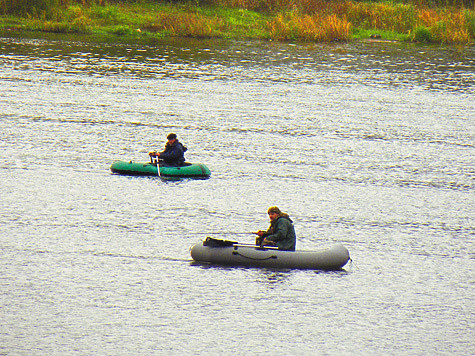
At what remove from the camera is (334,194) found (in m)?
19.5

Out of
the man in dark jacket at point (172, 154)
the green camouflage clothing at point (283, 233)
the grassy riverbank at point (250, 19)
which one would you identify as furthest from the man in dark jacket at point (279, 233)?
the grassy riverbank at point (250, 19)

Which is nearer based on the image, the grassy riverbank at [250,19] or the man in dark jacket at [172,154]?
the man in dark jacket at [172,154]

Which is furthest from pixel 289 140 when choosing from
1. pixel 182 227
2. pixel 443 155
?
pixel 182 227

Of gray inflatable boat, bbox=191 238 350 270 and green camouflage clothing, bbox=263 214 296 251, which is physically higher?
green camouflage clothing, bbox=263 214 296 251

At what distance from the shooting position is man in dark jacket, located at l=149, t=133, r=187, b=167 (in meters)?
20.3

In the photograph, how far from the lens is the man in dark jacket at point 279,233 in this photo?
47.1 ft

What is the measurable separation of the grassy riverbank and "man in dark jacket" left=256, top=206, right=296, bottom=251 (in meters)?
37.0

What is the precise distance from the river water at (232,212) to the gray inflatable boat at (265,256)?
212 millimetres

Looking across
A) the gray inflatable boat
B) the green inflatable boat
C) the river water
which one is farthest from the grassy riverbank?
the gray inflatable boat

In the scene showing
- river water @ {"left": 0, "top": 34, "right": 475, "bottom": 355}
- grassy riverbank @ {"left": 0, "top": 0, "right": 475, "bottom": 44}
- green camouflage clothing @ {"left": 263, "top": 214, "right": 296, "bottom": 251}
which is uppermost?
grassy riverbank @ {"left": 0, "top": 0, "right": 475, "bottom": 44}

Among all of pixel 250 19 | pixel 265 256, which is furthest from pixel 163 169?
pixel 250 19

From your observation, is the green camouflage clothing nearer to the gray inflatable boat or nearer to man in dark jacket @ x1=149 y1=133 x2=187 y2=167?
the gray inflatable boat

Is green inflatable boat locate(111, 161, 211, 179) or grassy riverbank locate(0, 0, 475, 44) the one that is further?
grassy riverbank locate(0, 0, 475, 44)

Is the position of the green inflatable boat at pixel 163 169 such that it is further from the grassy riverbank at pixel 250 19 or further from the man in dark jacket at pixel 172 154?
the grassy riverbank at pixel 250 19
